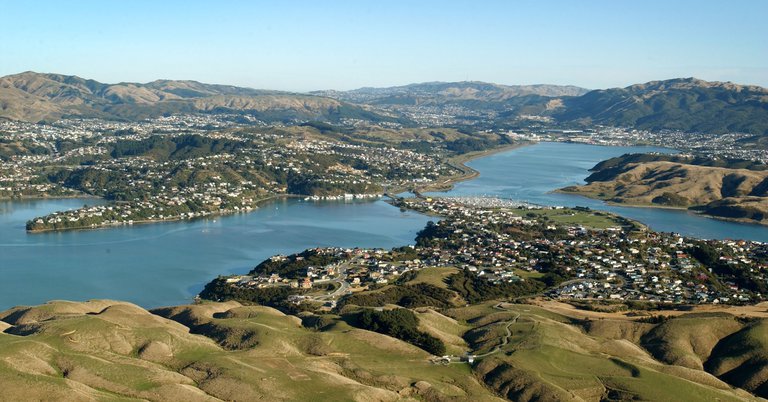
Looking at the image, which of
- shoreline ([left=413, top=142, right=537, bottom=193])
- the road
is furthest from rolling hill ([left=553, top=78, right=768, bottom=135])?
the road

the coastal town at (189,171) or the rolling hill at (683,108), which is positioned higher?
the rolling hill at (683,108)

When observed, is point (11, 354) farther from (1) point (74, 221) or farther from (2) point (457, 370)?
(1) point (74, 221)

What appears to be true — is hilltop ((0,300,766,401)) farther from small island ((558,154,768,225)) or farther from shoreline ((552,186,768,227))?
small island ((558,154,768,225))

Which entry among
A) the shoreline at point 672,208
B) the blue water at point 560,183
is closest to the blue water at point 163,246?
the blue water at point 560,183

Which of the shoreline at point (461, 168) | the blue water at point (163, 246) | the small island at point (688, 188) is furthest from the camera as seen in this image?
the shoreline at point (461, 168)

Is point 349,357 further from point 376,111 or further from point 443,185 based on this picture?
point 376,111

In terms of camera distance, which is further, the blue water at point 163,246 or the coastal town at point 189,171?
the coastal town at point 189,171

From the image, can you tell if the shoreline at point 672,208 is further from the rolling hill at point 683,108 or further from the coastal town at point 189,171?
the rolling hill at point 683,108
